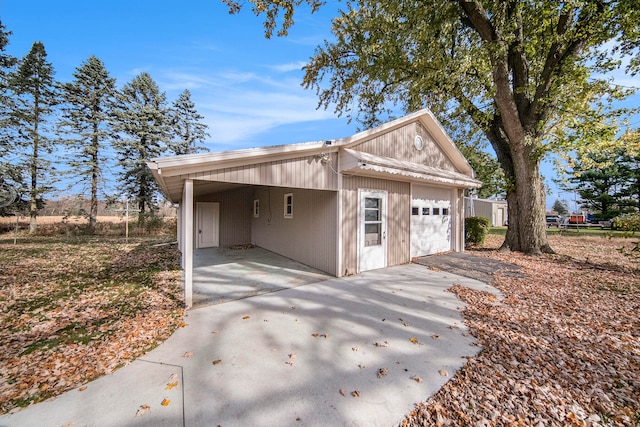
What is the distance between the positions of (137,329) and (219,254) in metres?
6.39

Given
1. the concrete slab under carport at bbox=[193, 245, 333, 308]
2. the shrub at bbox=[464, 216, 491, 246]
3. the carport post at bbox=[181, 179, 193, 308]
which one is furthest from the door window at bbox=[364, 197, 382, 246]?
the shrub at bbox=[464, 216, 491, 246]

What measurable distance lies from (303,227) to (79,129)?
19971 millimetres

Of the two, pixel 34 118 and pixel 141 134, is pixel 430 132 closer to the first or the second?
pixel 141 134

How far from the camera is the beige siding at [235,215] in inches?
486

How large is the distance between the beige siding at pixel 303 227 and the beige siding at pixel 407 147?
6.07ft

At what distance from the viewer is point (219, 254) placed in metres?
9.99

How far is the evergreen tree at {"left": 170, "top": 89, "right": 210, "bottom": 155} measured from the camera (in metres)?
22.0

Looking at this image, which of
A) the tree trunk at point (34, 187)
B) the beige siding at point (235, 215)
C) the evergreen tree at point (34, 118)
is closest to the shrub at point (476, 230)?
the beige siding at point (235, 215)

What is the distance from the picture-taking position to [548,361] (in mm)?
3041

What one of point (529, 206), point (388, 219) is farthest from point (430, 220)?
point (529, 206)

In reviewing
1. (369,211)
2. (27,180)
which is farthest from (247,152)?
(27,180)

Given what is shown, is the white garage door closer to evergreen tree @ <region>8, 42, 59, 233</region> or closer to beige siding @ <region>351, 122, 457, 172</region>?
beige siding @ <region>351, 122, 457, 172</region>

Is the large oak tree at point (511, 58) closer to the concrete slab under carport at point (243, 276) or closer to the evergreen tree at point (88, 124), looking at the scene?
the concrete slab under carport at point (243, 276)

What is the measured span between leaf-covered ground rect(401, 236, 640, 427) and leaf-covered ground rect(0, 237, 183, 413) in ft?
11.6
